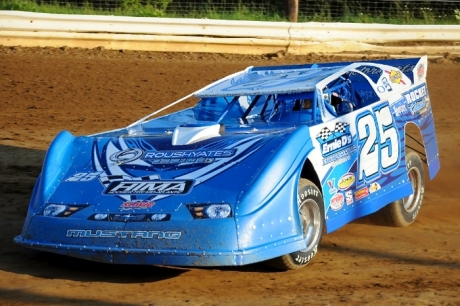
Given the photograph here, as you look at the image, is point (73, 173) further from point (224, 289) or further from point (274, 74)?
point (274, 74)

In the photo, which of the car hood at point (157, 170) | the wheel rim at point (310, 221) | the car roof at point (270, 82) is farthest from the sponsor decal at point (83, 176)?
the wheel rim at point (310, 221)

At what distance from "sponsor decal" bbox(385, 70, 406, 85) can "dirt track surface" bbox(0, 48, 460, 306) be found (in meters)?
1.27

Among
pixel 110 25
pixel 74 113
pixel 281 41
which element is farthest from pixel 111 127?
pixel 281 41

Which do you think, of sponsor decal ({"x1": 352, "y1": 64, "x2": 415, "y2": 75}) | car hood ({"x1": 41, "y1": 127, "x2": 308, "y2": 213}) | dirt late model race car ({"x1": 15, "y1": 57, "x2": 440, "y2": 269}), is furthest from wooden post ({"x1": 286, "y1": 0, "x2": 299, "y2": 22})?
car hood ({"x1": 41, "y1": 127, "x2": 308, "y2": 213})

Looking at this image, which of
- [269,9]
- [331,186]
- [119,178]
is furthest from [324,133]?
[269,9]

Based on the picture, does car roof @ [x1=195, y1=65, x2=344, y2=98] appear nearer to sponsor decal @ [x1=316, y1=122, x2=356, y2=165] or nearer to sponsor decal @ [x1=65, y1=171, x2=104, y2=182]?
→ sponsor decal @ [x1=316, y1=122, x2=356, y2=165]

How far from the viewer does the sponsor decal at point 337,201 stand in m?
6.98

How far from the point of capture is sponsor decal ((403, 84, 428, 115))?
8391mm

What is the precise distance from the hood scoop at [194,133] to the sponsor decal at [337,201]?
1013 millimetres

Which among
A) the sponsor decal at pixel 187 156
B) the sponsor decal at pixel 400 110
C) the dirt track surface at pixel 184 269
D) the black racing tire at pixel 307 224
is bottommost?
the dirt track surface at pixel 184 269

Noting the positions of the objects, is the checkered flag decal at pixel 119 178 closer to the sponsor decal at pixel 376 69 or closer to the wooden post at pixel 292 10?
the sponsor decal at pixel 376 69

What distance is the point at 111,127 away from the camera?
39.8ft

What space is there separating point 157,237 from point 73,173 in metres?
1.15

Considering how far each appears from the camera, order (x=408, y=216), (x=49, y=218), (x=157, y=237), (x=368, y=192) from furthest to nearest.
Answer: (x=408, y=216) < (x=368, y=192) < (x=49, y=218) < (x=157, y=237)
